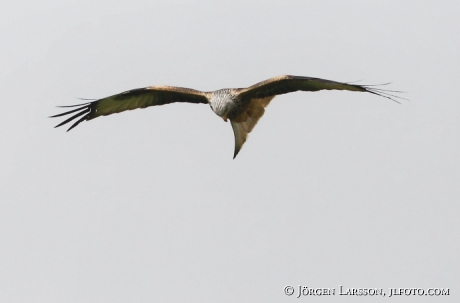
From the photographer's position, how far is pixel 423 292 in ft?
66.0

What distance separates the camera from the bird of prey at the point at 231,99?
16.6m

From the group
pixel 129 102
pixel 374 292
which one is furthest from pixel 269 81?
pixel 374 292

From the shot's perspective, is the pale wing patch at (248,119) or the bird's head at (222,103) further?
the pale wing patch at (248,119)

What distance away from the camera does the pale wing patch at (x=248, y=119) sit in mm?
17594

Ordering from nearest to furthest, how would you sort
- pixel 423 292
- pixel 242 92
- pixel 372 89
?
pixel 372 89 < pixel 242 92 < pixel 423 292

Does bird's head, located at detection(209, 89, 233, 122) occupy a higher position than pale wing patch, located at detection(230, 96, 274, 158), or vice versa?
bird's head, located at detection(209, 89, 233, 122)

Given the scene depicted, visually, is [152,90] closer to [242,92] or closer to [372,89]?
[242,92]

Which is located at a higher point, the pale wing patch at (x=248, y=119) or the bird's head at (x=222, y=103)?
the bird's head at (x=222, y=103)

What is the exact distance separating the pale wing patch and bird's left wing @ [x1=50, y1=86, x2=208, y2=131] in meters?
0.75

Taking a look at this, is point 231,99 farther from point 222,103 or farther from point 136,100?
point 136,100

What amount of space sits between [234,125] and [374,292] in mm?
5052

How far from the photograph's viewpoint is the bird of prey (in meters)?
16.6

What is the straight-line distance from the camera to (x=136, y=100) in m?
18.3

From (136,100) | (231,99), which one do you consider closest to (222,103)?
(231,99)
